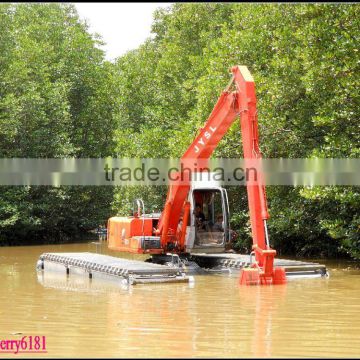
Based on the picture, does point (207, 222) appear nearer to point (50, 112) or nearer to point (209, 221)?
point (209, 221)

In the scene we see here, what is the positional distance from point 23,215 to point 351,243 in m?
21.2

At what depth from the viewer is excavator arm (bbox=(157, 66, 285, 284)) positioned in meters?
14.7

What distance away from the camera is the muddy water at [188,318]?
8.46 meters

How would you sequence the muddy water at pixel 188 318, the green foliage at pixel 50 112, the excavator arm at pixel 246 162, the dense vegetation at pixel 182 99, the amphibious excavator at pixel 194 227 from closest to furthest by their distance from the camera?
1. the muddy water at pixel 188 318
2. the excavator arm at pixel 246 162
3. the amphibious excavator at pixel 194 227
4. the dense vegetation at pixel 182 99
5. the green foliage at pixel 50 112

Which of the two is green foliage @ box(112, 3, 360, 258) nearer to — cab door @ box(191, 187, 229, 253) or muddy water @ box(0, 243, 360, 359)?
cab door @ box(191, 187, 229, 253)

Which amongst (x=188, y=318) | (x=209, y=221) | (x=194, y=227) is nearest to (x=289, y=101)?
(x=209, y=221)

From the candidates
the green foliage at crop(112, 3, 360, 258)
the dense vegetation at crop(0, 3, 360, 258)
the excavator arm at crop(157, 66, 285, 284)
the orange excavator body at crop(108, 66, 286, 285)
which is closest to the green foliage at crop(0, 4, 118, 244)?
the dense vegetation at crop(0, 3, 360, 258)

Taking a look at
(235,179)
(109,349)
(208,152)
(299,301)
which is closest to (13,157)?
(235,179)

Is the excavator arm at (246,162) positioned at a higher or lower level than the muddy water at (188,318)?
higher

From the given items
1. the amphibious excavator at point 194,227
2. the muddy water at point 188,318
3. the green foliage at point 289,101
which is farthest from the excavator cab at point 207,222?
the green foliage at point 289,101

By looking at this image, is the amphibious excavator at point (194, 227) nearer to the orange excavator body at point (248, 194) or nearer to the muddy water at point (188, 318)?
the orange excavator body at point (248, 194)

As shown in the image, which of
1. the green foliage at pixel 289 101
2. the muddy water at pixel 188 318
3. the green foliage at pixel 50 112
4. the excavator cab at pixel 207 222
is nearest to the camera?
the muddy water at pixel 188 318

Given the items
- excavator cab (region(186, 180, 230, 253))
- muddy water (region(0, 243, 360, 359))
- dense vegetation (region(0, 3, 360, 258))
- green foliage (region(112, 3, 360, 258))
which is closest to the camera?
muddy water (region(0, 243, 360, 359))

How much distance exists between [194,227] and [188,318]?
749cm
